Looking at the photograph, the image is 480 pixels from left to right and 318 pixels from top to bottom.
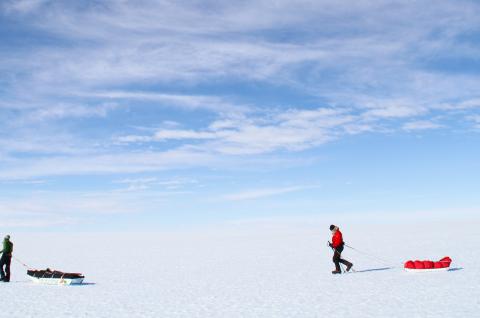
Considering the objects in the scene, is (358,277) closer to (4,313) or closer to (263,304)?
(263,304)

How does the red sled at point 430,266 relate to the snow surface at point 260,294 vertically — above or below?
above

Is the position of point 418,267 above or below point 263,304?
above

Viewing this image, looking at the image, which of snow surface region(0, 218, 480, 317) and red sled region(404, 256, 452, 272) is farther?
red sled region(404, 256, 452, 272)

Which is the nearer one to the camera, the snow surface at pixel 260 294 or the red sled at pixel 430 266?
the snow surface at pixel 260 294

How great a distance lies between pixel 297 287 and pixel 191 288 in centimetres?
316

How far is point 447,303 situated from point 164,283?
29.1 ft

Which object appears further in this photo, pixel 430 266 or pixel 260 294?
pixel 430 266

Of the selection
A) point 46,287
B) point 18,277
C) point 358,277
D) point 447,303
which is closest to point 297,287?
point 358,277

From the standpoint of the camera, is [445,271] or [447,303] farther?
[445,271]

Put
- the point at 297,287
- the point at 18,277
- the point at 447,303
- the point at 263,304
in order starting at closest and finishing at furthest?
the point at 447,303 < the point at 263,304 < the point at 297,287 < the point at 18,277

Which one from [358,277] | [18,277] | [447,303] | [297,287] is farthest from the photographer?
[18,277]

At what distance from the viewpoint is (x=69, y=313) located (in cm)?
1095

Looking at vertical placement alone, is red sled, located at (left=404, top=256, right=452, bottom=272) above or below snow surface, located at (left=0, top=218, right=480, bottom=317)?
above

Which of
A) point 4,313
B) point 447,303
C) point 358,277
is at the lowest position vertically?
point 4,313
